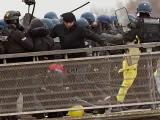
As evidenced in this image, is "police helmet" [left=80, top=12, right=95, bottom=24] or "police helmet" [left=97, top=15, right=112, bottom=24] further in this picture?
"police helmet" [left=80, top=12, right=95, bottom=24]

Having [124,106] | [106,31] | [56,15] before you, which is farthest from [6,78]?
[56,15]

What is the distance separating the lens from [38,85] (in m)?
11.2

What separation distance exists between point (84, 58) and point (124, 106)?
1066 mm

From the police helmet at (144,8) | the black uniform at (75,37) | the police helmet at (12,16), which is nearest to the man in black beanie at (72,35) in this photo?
the black uniform at (75,37)

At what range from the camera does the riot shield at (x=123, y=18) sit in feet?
40.4

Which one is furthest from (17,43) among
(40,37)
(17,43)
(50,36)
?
(50,36)

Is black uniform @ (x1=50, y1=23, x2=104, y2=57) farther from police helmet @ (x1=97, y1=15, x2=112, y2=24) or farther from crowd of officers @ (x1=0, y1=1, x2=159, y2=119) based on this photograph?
police helmet @ (x1=97, y1=15, x2=112, y2=24)

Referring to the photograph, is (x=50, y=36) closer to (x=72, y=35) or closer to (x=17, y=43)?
(x=72, y=35)

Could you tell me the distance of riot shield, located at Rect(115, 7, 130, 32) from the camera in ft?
40.4

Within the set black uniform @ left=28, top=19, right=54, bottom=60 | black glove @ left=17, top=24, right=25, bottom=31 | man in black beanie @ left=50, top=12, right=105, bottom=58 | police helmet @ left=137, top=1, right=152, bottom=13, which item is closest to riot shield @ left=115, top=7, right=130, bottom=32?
police helmet @ left=137, top=1, right=152, bottom=13

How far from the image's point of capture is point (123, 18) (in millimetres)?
12352

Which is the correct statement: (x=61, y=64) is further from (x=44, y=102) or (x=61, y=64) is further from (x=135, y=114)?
(x=135, y=114)

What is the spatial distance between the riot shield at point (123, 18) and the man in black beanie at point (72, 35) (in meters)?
0.59

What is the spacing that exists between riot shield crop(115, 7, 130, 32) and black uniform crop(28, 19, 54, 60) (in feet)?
4.39
